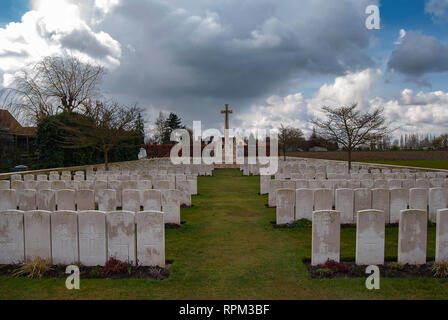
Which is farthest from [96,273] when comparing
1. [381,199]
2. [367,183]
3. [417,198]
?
[367,183]

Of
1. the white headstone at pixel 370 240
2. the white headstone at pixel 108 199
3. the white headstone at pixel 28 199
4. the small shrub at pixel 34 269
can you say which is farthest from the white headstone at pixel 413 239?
the white headstone at pixel 28 199

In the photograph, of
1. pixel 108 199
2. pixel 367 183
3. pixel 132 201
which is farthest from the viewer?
pixel 367 183

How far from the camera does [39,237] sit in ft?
16.4

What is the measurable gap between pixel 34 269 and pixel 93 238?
1005 millimetres

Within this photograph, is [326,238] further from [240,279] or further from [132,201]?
[132,201]

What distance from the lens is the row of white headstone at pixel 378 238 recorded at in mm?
4887

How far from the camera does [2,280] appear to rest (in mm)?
4477

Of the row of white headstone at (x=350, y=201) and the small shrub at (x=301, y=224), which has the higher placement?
the row of white headstone at (x=350, y=201)

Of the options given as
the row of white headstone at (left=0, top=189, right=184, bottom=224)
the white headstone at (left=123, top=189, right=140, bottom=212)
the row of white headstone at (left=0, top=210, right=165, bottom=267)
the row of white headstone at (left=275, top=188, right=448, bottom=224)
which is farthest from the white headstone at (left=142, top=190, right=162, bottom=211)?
the row of white headstone at (left=275, top=188, right=448, bottom=224)

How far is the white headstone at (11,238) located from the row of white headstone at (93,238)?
0.9 inches

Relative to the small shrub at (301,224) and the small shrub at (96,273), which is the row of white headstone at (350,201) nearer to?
the small shrub at (301,224)

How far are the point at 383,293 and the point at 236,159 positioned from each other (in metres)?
27.2
